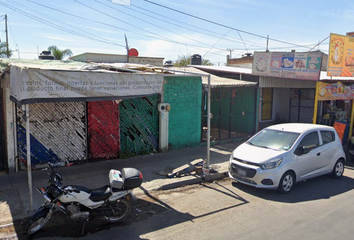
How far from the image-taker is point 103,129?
923 cm

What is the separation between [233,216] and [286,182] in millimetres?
2071

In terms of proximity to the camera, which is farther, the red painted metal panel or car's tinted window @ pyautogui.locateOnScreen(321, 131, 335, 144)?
the red painted metal panel

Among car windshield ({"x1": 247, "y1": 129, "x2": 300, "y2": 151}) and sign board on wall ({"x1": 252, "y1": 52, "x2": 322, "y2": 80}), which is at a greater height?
sign board on wall ({"x1": 252, "y1": 52, "x2": 322, "y2": 80})

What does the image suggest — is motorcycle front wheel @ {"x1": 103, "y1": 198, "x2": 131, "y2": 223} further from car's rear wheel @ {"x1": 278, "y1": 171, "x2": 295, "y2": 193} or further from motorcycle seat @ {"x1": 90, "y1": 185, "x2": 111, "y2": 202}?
car's rear wheel @ {"x1": 278, "y1": 171, "x2": 295, "y2": 193}

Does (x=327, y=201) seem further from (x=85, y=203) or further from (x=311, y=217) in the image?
(x=85, y=203)

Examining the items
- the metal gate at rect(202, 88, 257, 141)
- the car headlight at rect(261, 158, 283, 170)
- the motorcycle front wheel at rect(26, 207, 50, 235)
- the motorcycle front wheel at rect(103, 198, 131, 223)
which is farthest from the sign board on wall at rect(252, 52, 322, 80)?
the motorcycle front wheel at rect(26, 207, 50, 235)

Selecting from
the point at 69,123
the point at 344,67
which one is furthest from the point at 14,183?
the point at 344,67

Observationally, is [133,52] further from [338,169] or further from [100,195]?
[100,195]

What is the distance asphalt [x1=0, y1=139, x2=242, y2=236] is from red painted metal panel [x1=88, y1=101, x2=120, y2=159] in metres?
0.34

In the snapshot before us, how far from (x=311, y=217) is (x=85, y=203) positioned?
4396 mm

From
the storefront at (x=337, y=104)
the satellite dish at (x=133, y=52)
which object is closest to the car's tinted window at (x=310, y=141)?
the storefront at (x=337, y=104)

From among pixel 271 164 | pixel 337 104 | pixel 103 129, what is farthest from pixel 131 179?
pixel 337 104

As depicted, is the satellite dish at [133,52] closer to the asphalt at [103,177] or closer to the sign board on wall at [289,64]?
the sign board on wall at [289,64]

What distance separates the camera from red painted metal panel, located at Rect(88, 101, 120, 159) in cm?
904
